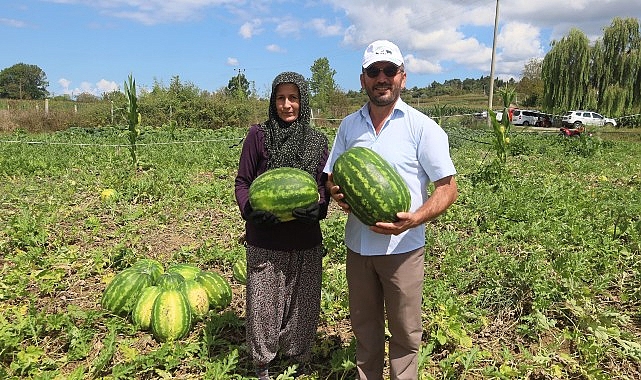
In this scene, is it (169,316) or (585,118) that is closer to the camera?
(169,316)

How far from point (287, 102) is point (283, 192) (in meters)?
0.61

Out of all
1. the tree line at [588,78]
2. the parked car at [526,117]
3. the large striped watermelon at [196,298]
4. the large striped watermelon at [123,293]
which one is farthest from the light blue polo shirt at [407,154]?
the parked car at [526,117]

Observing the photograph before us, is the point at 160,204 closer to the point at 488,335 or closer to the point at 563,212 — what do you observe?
the point at 488,335

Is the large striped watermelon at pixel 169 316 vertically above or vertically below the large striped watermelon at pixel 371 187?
below

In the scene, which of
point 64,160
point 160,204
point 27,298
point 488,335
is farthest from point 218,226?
point 64,160

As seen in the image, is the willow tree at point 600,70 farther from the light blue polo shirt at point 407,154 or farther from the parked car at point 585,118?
the light blue polo shirt at point 407,154

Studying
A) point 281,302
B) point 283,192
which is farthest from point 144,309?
point 283,192

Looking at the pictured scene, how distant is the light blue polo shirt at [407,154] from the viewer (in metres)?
2.46

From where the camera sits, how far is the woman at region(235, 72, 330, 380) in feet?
9.59

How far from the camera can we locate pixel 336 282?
4289 mm

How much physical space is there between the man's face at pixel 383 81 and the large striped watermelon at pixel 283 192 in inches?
24.6

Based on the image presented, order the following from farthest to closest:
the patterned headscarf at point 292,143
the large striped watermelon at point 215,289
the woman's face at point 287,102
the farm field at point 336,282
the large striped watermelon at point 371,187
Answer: the large striped watermelon at point 215,289, the farm field at point 336,282, the patterned headscarf at point 292,143, the woman's face at point 287,102, the large striped watermelon at point 371,187

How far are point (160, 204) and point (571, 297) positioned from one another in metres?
5.70

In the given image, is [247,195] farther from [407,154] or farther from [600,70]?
[600,70]
